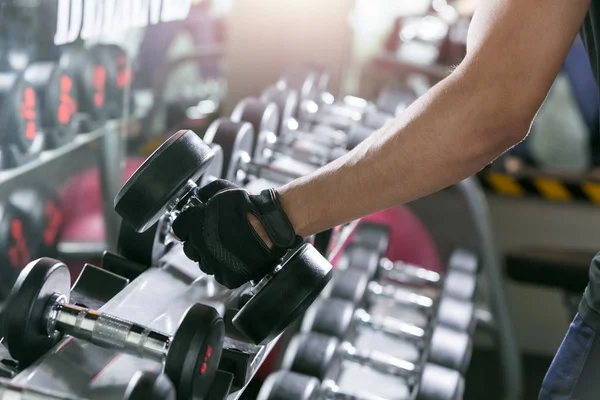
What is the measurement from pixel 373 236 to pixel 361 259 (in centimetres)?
14

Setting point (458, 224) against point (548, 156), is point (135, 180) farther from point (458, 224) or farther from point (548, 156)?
point (548, 156)

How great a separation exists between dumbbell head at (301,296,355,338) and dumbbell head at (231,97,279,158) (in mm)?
362

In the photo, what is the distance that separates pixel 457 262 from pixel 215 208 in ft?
3.84

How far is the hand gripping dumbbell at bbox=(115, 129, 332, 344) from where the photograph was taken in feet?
3.02

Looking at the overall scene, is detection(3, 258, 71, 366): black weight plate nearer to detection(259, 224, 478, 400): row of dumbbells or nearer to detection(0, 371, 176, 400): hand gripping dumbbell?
detection(0, 371, 176, 400): hand gripping dumbbell

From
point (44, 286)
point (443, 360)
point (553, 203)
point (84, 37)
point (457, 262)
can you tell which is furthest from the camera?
point (553, 203)

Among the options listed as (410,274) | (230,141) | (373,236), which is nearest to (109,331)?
(230,141)

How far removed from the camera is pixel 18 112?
1.57 meters

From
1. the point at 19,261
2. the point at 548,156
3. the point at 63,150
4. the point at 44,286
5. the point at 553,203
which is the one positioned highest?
the point at 548,156

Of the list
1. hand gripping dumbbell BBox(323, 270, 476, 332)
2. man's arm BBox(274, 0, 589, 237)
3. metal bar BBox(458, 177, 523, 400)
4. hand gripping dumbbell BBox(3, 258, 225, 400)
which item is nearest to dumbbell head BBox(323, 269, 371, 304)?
hand gripping dumbbell BBox(323, 270, 476, 332)

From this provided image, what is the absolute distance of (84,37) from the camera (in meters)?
1.67

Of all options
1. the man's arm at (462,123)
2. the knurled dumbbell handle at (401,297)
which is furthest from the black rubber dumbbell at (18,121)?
the knurled dumbbell handle at (401,297)

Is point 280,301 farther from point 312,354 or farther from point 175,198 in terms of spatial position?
point 312,354

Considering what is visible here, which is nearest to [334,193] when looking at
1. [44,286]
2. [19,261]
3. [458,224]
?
[44,286]
